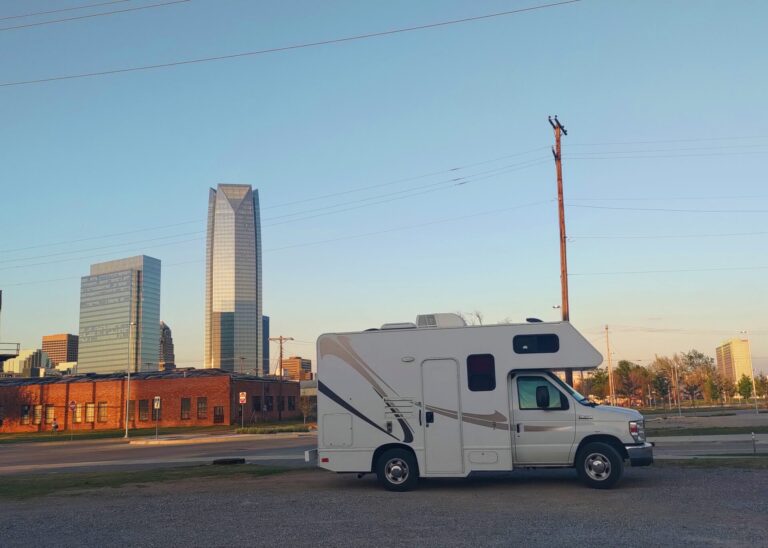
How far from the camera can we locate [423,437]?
1371 centimetres

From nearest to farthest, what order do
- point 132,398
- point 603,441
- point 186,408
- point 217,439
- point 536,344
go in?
point 603,441 → point 536,344 → point 217,439 → point 186,408 → point 132,398

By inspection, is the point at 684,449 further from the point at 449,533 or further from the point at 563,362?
the point at 449,533

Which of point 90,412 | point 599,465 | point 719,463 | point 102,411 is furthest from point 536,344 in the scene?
point 90,412

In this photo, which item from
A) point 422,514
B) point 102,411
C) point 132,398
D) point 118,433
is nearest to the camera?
point 422,514

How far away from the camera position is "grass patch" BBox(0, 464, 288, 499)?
15.8m

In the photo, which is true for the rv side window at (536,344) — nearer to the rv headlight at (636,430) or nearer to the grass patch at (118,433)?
the rv headlight at (636,430)

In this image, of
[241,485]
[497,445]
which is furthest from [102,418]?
[497,445]

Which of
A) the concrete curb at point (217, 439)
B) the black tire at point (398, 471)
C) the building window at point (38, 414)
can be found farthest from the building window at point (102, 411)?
the black tire at point (398, 471)

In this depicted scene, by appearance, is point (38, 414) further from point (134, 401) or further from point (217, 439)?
point (217, 439)

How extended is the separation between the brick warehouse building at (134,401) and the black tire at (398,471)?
5107 cm

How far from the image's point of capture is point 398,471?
13703 mm

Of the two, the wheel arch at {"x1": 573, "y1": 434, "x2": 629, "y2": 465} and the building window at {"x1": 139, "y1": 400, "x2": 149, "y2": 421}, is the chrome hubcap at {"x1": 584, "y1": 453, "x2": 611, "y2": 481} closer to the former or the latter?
the wheel arch at {"x1": 573, "y1": 434, "x2": 629, "y2": 465}

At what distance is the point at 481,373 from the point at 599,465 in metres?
2.79

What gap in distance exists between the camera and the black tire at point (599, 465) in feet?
42.7
